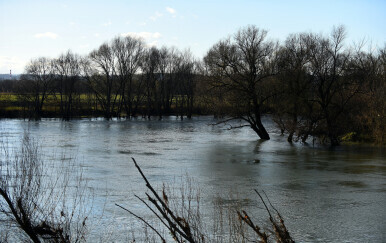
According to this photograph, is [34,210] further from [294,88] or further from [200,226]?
[294,88]

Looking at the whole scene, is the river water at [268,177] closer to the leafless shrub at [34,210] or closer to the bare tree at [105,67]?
the leafless shrub at [34,210]

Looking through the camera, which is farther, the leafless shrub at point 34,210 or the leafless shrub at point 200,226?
the leafless shrub at point 34,210

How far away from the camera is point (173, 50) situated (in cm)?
8444

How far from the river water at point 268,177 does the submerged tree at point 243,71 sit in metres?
4.37

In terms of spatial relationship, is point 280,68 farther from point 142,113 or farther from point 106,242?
point 142,113

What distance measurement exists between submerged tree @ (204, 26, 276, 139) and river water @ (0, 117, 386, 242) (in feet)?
14.3

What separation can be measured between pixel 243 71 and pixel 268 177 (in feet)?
60.8

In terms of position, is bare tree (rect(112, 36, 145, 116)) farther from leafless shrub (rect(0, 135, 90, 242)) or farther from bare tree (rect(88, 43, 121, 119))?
leafless shrub (rect(0, 135, 90, 242))

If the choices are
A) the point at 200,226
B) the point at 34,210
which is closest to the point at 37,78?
the point at 34,210

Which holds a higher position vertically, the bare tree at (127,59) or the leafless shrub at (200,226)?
the bare tree at (127,59)

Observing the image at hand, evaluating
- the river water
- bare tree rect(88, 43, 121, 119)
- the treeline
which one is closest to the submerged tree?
the treeline

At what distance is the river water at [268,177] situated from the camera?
11.2 metres

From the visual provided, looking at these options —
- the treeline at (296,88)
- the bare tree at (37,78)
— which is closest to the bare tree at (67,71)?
the bare tree at (37,78)

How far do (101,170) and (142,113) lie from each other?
63114 mm
